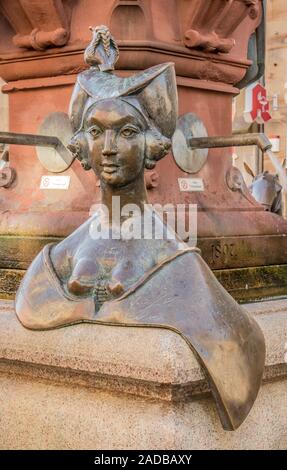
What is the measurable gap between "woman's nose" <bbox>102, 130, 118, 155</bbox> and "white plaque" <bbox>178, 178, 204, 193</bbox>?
1081 mm

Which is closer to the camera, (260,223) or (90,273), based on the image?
(90,273)

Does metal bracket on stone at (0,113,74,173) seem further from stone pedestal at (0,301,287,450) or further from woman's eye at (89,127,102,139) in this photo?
woman's eye at (89,127,102,139)

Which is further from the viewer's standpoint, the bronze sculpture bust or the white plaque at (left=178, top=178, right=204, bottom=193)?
the white plaque at (left=178, top=178, right=204, bottom=193)

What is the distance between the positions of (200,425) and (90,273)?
64cm

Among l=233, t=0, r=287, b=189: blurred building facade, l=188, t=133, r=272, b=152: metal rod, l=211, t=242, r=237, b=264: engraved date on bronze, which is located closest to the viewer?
l=188, t=133, r=272, b=152: metal rod

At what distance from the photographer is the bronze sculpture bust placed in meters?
2.85

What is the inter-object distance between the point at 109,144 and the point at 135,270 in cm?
44

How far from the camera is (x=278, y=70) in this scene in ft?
46.8

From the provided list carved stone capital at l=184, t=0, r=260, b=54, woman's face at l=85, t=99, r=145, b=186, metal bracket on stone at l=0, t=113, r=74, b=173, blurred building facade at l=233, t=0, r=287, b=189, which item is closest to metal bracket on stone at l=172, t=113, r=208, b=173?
carved stone capital at l=184, t=0, r=260, b=54

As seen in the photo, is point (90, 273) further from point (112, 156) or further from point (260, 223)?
point (260, 223)

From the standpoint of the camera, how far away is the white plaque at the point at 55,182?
4066mm

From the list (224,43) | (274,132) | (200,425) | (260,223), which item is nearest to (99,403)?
(200,425)

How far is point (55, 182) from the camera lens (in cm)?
410
